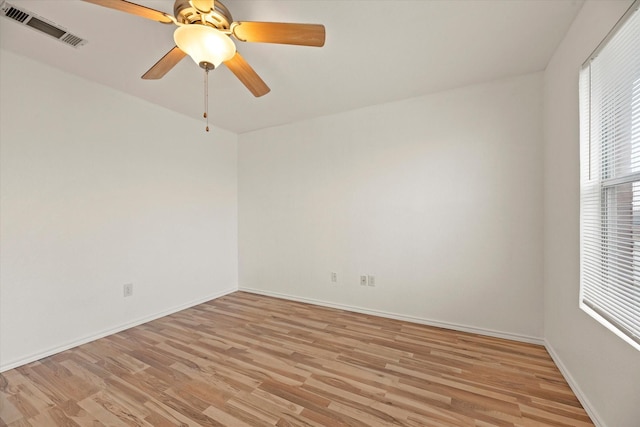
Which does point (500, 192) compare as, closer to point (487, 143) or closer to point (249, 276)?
point (487, 143)

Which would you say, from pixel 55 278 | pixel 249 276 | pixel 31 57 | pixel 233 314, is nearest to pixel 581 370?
pixel 233 314

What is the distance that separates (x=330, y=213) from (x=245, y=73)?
2.00m

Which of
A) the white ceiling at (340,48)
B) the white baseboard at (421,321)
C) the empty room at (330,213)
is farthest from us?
the white baseboard at (421,321)

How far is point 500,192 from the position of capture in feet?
8.27

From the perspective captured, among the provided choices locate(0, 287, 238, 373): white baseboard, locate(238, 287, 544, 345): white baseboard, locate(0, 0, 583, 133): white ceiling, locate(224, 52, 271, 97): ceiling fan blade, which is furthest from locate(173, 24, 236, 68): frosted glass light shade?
locate(238, 287, 544, 345): white baseboard

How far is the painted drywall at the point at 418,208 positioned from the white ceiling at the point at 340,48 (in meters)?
0.35

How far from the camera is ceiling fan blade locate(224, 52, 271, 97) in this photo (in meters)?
1.67

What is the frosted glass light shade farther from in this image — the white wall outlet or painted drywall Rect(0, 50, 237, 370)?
the white wall outlet

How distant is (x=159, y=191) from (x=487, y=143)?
3.67m

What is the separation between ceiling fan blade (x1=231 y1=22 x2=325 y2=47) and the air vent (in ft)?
4.71

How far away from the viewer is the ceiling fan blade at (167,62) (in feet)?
5.21

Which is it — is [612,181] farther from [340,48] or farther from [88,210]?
[88,210]

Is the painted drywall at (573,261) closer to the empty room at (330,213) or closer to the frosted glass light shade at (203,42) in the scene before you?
the empty room at (330,213)

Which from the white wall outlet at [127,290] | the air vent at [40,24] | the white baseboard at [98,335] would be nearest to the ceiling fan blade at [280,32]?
→ the air vent at [40,24]
